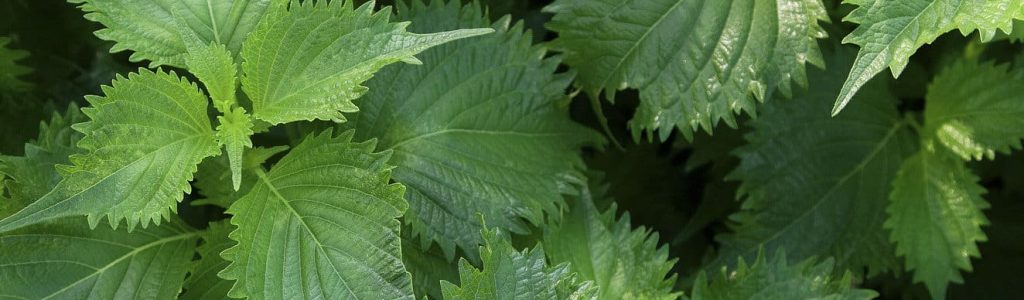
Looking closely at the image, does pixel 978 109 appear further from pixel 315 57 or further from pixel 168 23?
pixel 168 23

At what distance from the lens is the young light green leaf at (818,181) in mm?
1740

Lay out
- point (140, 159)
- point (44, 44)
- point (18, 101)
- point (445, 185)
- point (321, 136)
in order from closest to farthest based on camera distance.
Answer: point (140, 159), point (321, 136), point (445, 185), point (18, 101), point (44, 44)

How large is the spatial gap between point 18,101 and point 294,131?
0.48 metres

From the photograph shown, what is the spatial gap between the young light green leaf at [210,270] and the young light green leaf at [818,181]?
2.87ft

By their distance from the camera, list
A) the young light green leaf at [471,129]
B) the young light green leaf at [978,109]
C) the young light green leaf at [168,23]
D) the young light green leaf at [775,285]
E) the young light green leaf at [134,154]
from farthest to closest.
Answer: the young light green leaf at [978,109] < the young light green leaf at [775,285] < the young light green leaf at [471,129] < the young light green leaf at [168,23] < the young light green leaf at [134,154]

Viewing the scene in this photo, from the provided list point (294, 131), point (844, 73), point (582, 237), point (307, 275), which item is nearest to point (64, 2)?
point (294, 131)

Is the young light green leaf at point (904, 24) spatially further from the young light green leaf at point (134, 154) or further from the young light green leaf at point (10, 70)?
the young light green leaf at point (10, 70)

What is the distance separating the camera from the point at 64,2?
1.76 metres

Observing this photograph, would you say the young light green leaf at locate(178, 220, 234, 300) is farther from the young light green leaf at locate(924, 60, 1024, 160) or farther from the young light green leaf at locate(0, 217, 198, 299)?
the young light green leaf at locate(924, 60, 1024, 160)

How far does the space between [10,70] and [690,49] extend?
105cm

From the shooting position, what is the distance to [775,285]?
1.52 metres

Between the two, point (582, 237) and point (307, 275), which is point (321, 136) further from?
point (582, 237)

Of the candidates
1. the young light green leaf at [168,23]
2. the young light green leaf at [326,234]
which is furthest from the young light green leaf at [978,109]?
the young light green leaf at [168,23]

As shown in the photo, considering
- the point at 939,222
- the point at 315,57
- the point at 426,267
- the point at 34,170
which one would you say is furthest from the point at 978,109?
the point at 34,170
